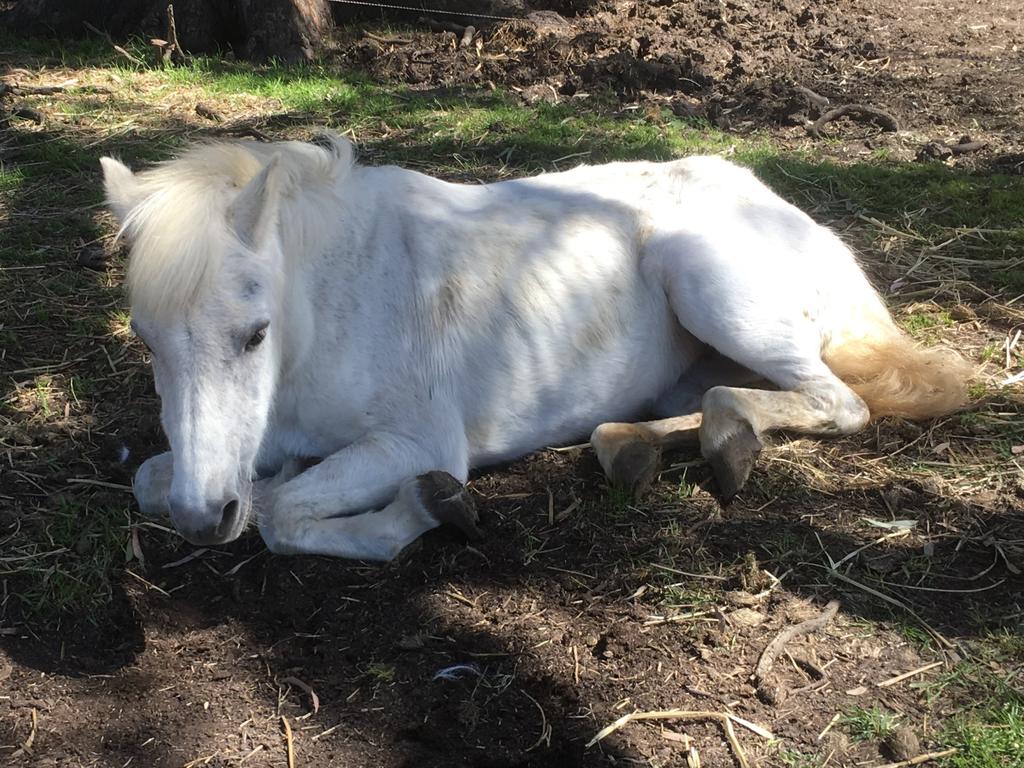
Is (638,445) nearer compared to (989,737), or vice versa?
(989,737)

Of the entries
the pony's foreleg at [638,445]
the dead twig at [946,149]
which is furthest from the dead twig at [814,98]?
the pony's foreleg at [638,445]

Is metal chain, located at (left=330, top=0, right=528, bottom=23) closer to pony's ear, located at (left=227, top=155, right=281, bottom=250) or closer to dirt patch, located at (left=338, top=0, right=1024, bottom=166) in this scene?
dirt patch, located at (left=338, top=0, right=1024, bottom=166)

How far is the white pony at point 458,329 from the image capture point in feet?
9.98

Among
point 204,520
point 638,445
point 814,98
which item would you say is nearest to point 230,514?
point 204,520

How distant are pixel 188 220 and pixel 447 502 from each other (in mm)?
1272

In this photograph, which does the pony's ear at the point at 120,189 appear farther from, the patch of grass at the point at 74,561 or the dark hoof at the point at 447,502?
the dark hoof at the point at 447,502

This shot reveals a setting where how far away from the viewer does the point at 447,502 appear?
3467mm

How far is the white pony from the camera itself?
3.04m

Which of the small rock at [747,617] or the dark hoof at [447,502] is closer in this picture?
the small rock at [747,617]

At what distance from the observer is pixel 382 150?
21.6ft

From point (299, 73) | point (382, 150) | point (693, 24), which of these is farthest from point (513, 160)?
point (693, 24)

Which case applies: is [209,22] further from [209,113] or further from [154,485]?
[154,485]

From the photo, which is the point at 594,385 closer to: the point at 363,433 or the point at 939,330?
the point at 363,433

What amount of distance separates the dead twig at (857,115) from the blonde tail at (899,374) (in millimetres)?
3013
